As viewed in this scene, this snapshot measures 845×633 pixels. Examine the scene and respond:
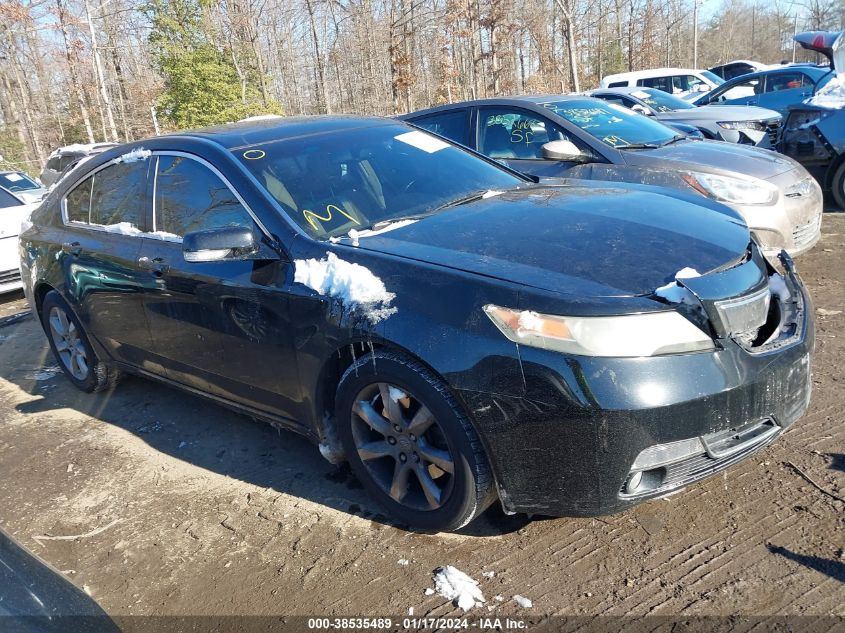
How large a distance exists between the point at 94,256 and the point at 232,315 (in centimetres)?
141

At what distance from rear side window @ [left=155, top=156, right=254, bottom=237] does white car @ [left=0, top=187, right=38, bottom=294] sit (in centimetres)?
486

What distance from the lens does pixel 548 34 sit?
1412 inches

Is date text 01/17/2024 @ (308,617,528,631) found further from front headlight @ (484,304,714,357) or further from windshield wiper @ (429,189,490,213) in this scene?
windshield wiper @ (429,189,490,213)

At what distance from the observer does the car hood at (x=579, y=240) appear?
2389 mm

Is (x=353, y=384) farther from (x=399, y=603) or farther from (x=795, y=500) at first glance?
(x=795, y=500)

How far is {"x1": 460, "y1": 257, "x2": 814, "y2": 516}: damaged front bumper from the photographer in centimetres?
219

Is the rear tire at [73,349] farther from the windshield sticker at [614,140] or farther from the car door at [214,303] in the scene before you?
the windshield sticker at [614,140]

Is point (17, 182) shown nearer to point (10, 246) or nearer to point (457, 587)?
point (10, 246)

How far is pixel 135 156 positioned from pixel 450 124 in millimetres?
3184

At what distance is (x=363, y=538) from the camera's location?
282 centimetres

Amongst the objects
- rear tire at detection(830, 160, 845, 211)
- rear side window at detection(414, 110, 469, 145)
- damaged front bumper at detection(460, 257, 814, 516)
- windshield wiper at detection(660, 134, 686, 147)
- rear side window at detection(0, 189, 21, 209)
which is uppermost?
rear side window at detection(414, 110, 469, 145)

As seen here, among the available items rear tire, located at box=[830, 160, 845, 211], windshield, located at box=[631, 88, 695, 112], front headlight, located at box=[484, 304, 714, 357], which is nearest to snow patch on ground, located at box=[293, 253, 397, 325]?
front headlight, located at box=[484, 304, 714, 357]

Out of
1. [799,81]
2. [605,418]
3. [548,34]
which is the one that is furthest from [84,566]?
[548,34]

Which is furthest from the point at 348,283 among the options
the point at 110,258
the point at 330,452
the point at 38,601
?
the point at 110,258
